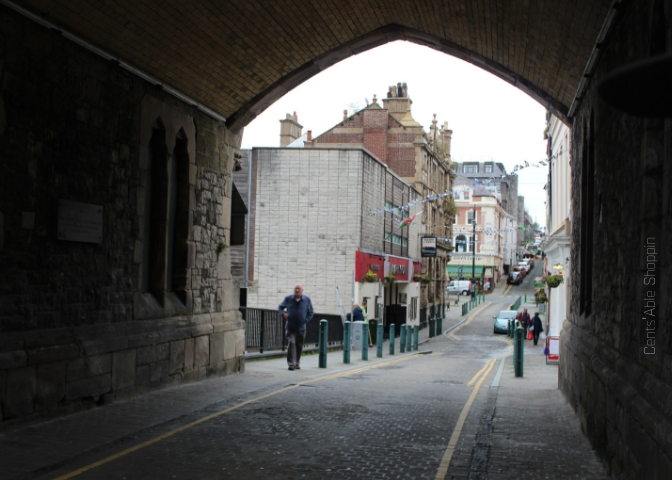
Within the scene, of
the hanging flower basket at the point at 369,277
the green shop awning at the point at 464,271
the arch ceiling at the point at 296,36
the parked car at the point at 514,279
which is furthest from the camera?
the parked car at the point at 514,279

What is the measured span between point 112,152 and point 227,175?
4.04 meters

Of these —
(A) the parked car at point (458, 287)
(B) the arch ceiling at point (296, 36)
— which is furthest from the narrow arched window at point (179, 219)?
(A) the parked car at point (458, 287)

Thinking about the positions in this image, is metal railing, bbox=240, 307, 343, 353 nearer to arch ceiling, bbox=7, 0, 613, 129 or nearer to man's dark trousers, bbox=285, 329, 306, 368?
man's dark trousers, bbox=285, 329, 306, 368

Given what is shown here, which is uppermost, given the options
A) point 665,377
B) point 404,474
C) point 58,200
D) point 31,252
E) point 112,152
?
point 112,152

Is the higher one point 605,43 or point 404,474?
point 605,43

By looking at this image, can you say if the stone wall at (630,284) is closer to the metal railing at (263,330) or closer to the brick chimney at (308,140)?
the metal railing at (263,330)

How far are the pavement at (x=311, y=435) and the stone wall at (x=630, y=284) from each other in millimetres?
736

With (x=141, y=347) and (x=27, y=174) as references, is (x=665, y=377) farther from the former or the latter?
(x=141, y=347)

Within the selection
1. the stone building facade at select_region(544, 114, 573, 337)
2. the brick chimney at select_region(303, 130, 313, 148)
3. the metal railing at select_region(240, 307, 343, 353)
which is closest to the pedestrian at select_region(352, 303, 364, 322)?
the stone building facade at select_region(544, 114, 573, 337)

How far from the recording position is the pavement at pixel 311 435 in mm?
6363

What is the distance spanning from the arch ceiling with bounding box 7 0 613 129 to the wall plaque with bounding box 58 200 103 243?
2037mm

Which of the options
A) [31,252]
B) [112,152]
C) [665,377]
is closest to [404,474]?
[665,377]

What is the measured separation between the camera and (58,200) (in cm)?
866

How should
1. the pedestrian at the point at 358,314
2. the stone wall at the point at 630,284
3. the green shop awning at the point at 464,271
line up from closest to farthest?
the stone wall at the point at 630,284
the pedestrian at the point at 358,314
the green shop awning at the point at 464,271
